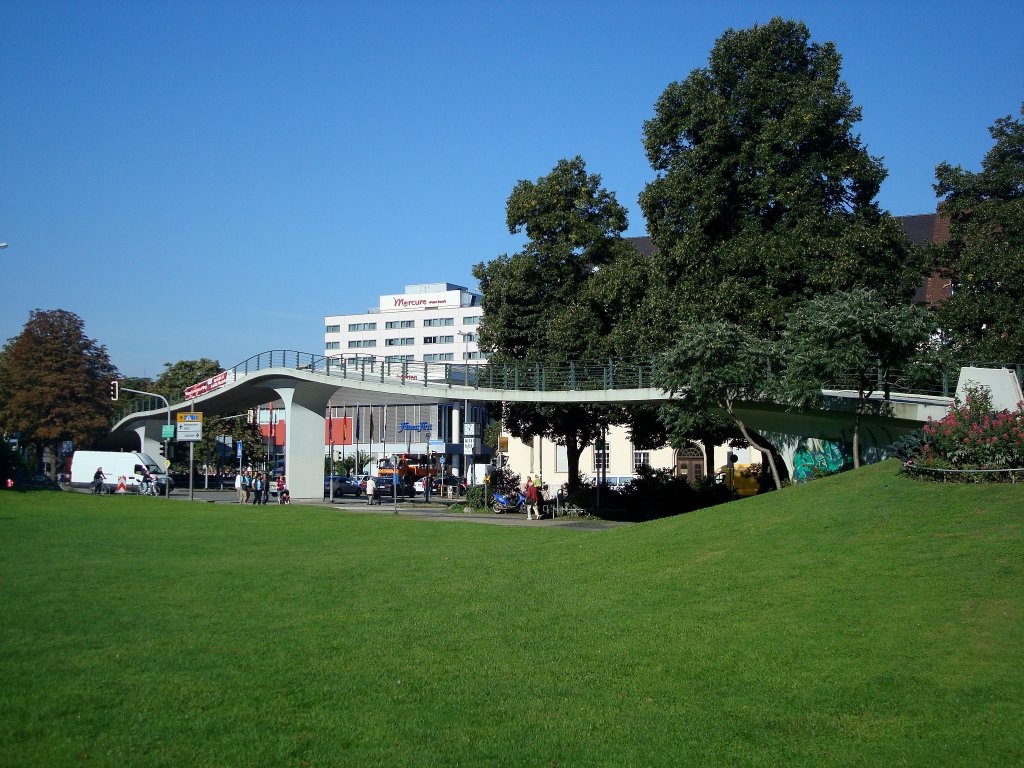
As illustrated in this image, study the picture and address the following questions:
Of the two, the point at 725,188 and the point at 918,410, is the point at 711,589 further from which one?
the point at 725,188

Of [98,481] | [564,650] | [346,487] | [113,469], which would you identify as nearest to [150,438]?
[113,469]

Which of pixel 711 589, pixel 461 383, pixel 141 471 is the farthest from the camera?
pixel 141 471

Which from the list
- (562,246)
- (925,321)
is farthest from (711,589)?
(562,246)

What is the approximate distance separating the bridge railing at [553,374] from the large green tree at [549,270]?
121 cm

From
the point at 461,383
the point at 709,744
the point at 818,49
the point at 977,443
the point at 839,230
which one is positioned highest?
the point at 818,49

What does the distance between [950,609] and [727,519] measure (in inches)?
355

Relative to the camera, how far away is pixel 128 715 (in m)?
7.79

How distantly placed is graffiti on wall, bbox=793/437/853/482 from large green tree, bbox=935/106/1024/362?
4.89 m

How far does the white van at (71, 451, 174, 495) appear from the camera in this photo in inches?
2288

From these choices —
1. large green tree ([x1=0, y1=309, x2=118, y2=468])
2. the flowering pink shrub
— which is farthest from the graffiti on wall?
large green tree ([x1=0, y1=309, x2=118, y2=468])

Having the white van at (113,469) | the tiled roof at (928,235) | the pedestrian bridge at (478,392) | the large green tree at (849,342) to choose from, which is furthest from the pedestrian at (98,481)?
the large green tree at (849,342)

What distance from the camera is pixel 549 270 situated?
41844 millimetres

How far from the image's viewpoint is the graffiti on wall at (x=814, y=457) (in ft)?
108

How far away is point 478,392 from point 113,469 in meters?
29.4
